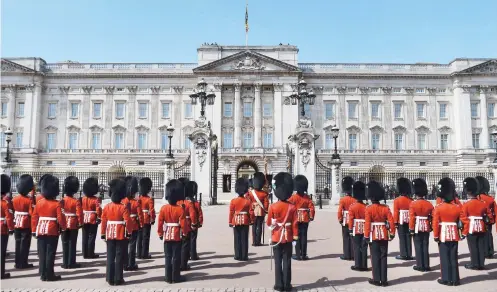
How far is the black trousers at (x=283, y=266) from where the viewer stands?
7.24 m

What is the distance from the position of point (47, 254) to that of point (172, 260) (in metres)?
2.33

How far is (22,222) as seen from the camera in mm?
8867

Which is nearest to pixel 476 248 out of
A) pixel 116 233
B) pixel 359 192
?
pixel 359 192

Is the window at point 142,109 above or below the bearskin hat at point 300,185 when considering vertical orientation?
above

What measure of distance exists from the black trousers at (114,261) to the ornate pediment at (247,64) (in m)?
45.7

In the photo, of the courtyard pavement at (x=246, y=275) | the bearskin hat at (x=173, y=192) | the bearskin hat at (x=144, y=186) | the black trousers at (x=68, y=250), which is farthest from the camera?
the bearskin hat at (x=144, y=186)

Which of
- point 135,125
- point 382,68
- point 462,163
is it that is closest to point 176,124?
point 135,125

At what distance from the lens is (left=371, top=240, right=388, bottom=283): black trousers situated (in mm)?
7574

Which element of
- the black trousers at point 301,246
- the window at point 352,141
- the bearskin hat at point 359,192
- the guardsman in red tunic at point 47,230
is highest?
the window at point 352,141

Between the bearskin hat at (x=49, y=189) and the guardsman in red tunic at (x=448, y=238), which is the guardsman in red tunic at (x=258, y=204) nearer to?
the guardsman in red tunic at (x=448, y=238)

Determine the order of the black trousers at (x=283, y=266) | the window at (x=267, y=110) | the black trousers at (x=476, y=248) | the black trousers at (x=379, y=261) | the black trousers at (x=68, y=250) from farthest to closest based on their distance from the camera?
the window at (x=267, y=110), the black trousers at (x=68, y=250), the black trousers at (x=476, y=248), the black trousers at (x=379, y=261), the black trousers at (x=283, y=266)

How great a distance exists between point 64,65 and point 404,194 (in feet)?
175

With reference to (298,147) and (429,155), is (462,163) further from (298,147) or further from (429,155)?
(298,147)

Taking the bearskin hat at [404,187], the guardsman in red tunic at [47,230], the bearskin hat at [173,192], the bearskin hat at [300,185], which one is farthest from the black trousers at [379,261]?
the guardsman in red tunic at [47,230]
